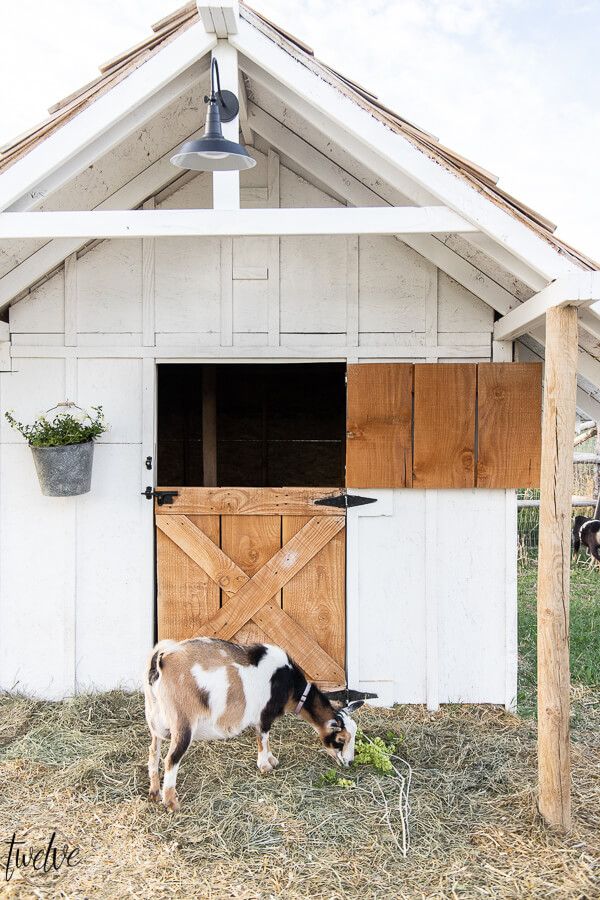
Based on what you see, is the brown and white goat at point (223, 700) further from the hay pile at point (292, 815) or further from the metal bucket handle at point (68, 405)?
the metal bucket handle at point (68, 405)

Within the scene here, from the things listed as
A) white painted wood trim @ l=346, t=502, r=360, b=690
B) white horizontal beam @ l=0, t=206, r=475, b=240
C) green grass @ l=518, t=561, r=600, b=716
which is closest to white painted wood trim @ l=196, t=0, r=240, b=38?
white horizontal beam @ l=0, t=206, r=475, b=240

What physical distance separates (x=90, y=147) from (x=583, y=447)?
54.5ft

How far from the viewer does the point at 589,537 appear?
10.0 meters

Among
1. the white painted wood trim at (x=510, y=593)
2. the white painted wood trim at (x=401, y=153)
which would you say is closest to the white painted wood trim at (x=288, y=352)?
the white painted wood trim at (x=510, y=593)

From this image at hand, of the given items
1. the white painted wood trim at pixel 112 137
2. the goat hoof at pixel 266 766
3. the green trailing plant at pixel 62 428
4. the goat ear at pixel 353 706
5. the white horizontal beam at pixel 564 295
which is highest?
the white painted wood trim at pixel 112 137

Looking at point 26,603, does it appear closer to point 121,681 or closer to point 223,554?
point 121,681

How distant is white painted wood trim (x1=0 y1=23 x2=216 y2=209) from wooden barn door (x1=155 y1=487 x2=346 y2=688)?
218 cm

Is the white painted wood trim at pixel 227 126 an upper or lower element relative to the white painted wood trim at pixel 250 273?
upper

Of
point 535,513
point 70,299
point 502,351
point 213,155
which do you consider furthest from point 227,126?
point 535,513

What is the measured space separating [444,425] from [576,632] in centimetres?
332

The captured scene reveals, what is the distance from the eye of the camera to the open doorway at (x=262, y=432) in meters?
11.6

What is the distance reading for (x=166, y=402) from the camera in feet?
38.1

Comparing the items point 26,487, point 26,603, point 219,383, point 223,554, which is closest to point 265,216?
point 223,554

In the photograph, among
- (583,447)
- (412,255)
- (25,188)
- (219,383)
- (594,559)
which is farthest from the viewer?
(583,447)
